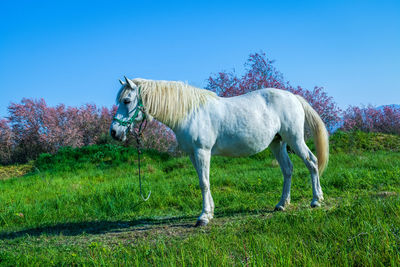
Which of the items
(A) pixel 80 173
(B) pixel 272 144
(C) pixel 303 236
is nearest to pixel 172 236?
(C) pixel 303 236

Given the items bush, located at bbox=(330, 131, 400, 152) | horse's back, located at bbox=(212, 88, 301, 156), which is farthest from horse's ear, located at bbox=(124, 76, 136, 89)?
bush, located at bbox=(330, 131, 400, 152)

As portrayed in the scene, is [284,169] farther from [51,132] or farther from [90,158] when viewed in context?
[51,132]

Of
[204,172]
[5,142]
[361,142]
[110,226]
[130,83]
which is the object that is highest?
[361,142]

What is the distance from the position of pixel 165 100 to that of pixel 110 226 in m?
1.98

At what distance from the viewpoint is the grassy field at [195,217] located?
7.16 ft

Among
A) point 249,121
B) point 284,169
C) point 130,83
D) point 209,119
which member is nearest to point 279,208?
point 284,169

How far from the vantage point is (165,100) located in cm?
402

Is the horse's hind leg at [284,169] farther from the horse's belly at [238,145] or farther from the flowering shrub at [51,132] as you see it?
the flowering shrub at [51,132]

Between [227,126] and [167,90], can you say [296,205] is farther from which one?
[167,90]

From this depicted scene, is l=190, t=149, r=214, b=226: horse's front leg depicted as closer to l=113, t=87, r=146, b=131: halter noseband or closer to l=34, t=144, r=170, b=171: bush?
l=113, t=87, r=146, b=131: halter noseband

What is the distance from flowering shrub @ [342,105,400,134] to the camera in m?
15.7

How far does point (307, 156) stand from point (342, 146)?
259 inches

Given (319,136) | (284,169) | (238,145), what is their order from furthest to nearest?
(319,136) < (284,169) < (238,145)

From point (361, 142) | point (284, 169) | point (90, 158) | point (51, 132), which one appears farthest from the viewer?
point (51, 132)
